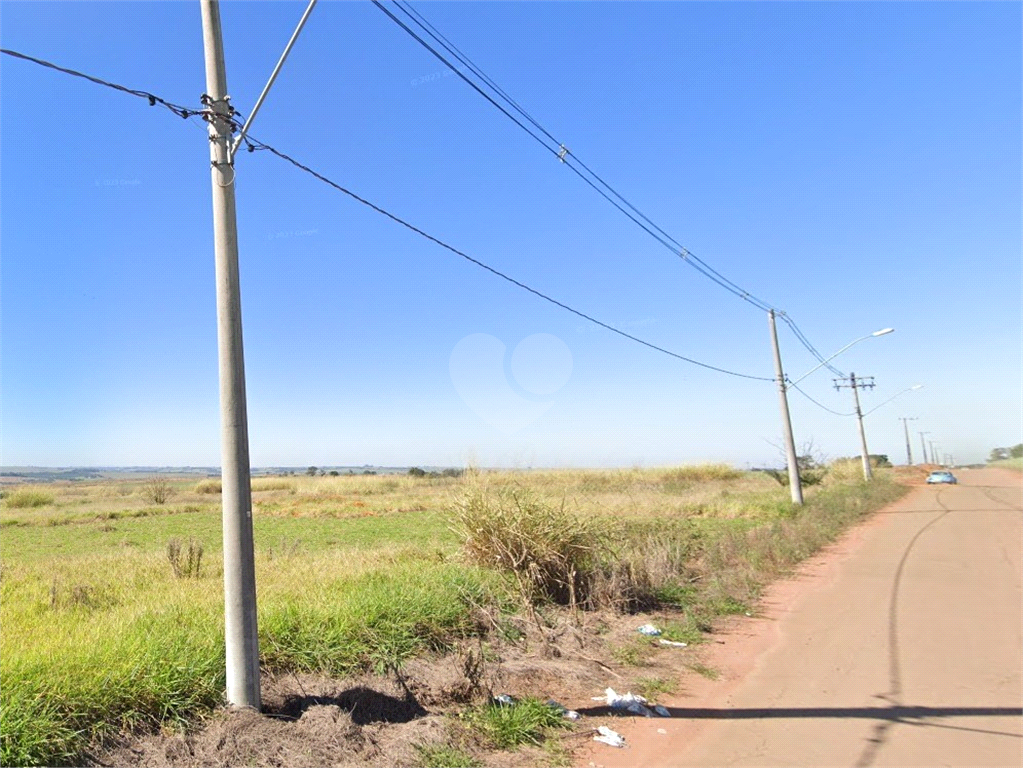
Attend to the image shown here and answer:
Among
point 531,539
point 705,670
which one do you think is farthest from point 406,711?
point 531,539

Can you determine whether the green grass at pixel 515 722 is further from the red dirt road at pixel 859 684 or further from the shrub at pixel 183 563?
the shrub at pixel 183 563

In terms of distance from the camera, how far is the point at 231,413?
4.51m

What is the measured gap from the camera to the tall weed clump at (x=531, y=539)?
27.9 feet

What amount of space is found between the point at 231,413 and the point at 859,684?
5861mm

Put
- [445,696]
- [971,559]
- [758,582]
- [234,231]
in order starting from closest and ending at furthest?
1. [234,231]
2. [445,696]
3. [758,582]
4. [971,559]

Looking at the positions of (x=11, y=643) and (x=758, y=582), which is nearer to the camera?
(x=11, y=643)

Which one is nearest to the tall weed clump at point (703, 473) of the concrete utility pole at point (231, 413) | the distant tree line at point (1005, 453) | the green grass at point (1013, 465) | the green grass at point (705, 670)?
the green grass at point (1013, 465)

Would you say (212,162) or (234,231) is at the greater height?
(212,162)

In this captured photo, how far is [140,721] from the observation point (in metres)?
4.14

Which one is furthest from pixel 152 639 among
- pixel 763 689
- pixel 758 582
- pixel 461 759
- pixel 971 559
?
pixel 971 559

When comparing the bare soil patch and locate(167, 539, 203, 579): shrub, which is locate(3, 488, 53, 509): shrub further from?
the bare soil patch

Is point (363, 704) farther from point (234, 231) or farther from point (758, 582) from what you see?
point (758, 582)

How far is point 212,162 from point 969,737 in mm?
7104

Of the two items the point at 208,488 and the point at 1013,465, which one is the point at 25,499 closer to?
the point at 208,488
